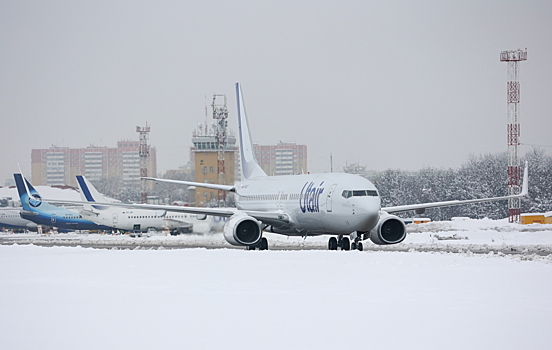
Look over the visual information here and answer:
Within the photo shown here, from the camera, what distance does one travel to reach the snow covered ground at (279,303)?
11484 mm

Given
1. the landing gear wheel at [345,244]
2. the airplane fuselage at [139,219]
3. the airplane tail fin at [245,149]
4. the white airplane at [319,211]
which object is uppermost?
the airplane tail fin at [245,149]

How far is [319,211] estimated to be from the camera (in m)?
31.3

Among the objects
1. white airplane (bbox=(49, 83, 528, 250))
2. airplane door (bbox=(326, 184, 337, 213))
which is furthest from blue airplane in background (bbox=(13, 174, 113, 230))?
airplane door (bbox=(326, 184, 337, 213))

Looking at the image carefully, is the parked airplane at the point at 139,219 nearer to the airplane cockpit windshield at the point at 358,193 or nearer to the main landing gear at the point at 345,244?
the main landing gear at the point at 345,244

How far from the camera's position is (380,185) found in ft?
342

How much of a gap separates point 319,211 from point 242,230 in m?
3.89

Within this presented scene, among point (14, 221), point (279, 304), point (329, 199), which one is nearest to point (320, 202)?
point (329, 199)

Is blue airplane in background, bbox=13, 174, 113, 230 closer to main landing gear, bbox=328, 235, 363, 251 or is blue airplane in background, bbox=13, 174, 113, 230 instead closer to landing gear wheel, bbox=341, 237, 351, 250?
main landing gear, bbox=328, 235, 363, 251

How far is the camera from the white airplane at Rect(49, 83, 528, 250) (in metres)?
29.5

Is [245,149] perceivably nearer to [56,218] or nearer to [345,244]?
[345,244]

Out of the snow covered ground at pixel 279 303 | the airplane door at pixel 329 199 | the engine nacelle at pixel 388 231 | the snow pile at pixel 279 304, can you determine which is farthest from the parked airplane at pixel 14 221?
the snow pile at pixel 279 304

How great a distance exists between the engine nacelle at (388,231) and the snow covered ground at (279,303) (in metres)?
5.75

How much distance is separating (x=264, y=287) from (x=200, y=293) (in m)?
1.75

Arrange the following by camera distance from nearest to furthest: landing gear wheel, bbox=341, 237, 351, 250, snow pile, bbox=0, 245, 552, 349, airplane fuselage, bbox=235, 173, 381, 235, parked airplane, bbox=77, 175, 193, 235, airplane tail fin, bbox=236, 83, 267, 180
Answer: snow pile, bbox=0, 245, 552, 349 < airplane fuselage, bbox=235, 173, 381, 235 < landing gear wheel, bbox=341, 237, 351, 250 < airplane tail fin, bbox=236, 83, 267, 180 < parked airplane, bbox=77, 175, 193, 235
